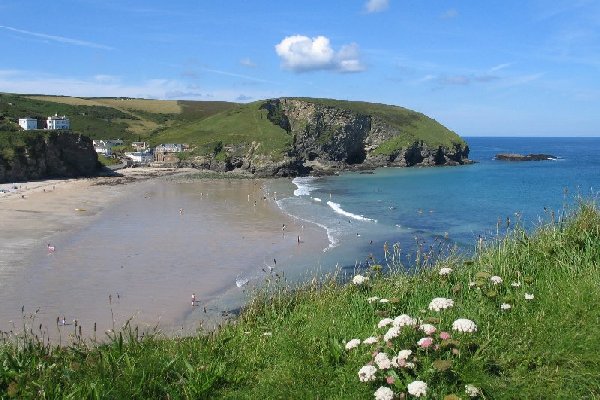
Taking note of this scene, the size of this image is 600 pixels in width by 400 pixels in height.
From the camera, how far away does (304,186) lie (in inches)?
3061

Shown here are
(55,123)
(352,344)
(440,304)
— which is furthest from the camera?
(55,123)

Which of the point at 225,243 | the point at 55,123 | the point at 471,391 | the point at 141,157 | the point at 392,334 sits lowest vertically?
the point at 225,243

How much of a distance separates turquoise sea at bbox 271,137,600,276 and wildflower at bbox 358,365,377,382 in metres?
11.0

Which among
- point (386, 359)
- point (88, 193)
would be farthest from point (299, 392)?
point (88, 193)

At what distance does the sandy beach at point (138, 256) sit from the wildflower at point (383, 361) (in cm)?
512

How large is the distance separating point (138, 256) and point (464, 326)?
26299 mm

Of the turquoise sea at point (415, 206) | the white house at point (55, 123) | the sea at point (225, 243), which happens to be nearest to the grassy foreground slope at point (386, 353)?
the sea at point (225, 243)

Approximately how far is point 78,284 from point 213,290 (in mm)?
6278

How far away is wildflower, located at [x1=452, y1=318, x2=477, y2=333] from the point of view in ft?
19.4

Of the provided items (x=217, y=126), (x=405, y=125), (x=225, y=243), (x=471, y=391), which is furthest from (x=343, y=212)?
(x=405, y=125)

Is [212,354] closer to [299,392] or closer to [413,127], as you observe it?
[299,392]

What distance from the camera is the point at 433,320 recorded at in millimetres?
6262

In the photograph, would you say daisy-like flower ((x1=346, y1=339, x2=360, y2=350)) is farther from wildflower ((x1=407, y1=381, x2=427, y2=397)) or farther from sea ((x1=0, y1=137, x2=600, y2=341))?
sea ((x1=0, y1=137, x2=600, y2=341))

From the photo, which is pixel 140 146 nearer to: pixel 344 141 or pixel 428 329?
pixel 344 141
